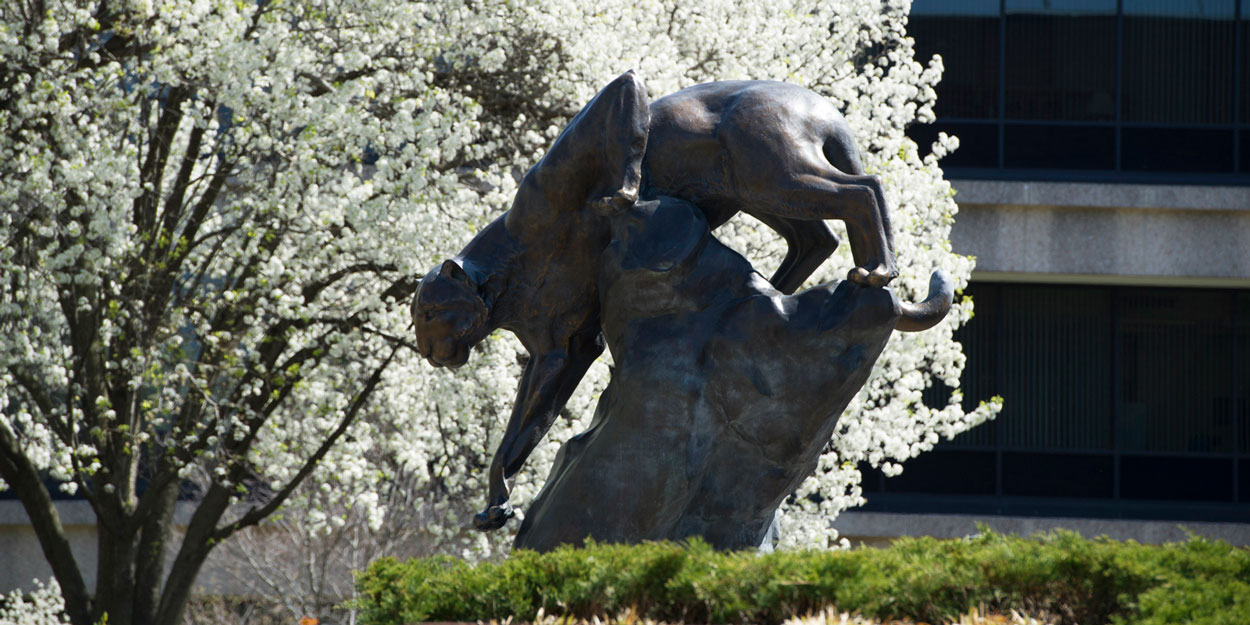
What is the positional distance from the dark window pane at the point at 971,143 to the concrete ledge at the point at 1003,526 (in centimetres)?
449

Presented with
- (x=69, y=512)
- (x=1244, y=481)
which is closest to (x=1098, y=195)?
(x=1244, y=481)

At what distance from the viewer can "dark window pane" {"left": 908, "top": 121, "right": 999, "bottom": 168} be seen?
1867 centimetres

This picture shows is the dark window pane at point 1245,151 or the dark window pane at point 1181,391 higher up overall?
the dark window pane at point 1245,151

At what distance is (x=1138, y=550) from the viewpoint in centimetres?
436

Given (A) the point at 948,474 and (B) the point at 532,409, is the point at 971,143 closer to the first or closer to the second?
(A) the point at 948,474

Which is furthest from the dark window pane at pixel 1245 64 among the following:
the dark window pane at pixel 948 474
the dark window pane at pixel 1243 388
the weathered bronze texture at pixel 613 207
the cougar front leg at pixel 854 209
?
the cougar front leg at pixel 854 209

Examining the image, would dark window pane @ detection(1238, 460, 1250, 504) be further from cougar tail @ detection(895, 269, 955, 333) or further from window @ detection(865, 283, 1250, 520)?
cougar tail @ detection(895, 269, 955, 333)

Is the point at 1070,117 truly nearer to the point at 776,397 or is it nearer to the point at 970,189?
the point at 970,189

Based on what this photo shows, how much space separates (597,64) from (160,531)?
18.2ft

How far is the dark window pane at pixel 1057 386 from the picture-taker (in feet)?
60.5

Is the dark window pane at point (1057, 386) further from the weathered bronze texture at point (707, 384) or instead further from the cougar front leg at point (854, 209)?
the cougar front leg at point (854, 209)

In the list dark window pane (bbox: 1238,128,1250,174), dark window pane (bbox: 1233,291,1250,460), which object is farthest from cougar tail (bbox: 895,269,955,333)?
dark window pane (bbox: 1238,128,1250,174)

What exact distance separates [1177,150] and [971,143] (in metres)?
2.72

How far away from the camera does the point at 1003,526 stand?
17.6 metres
